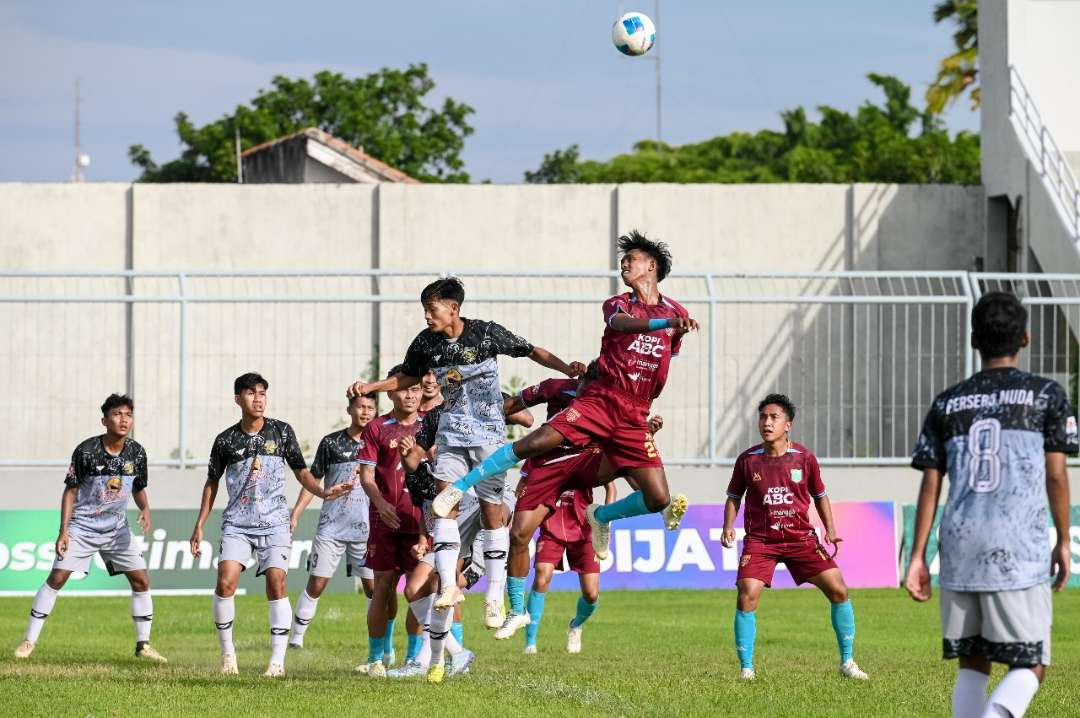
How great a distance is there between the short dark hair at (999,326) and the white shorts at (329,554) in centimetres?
794

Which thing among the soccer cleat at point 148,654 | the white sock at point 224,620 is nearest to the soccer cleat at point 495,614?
the white sock at point 224,620

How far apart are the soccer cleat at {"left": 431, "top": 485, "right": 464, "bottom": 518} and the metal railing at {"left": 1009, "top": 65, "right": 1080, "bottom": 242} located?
16.3 m

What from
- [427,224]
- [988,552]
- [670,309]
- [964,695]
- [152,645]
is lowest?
[152,645]

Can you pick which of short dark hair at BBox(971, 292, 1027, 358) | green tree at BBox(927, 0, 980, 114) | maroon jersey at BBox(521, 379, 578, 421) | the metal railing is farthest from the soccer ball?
green tree at BBox(927, 0, 980, 114)

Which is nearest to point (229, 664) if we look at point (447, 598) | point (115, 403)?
point (447, 598)

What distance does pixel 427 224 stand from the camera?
28.2 metres

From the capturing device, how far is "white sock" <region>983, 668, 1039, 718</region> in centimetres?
661

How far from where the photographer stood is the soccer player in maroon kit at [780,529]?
11477mm

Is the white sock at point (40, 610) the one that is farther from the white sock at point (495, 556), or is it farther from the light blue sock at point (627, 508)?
the light blue sock at point (627, 508)

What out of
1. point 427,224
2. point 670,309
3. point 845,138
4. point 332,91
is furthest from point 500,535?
point 845,138

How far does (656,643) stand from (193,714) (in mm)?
6398

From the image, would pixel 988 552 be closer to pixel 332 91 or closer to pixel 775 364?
pixel 775 364

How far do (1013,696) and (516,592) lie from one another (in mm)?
4915

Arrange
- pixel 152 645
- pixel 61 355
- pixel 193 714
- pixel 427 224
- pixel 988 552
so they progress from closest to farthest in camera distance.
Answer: pixel 988 552 → pixel 193 714 → pixel 152 645 → pixel 61 355 → pixel 427 224
